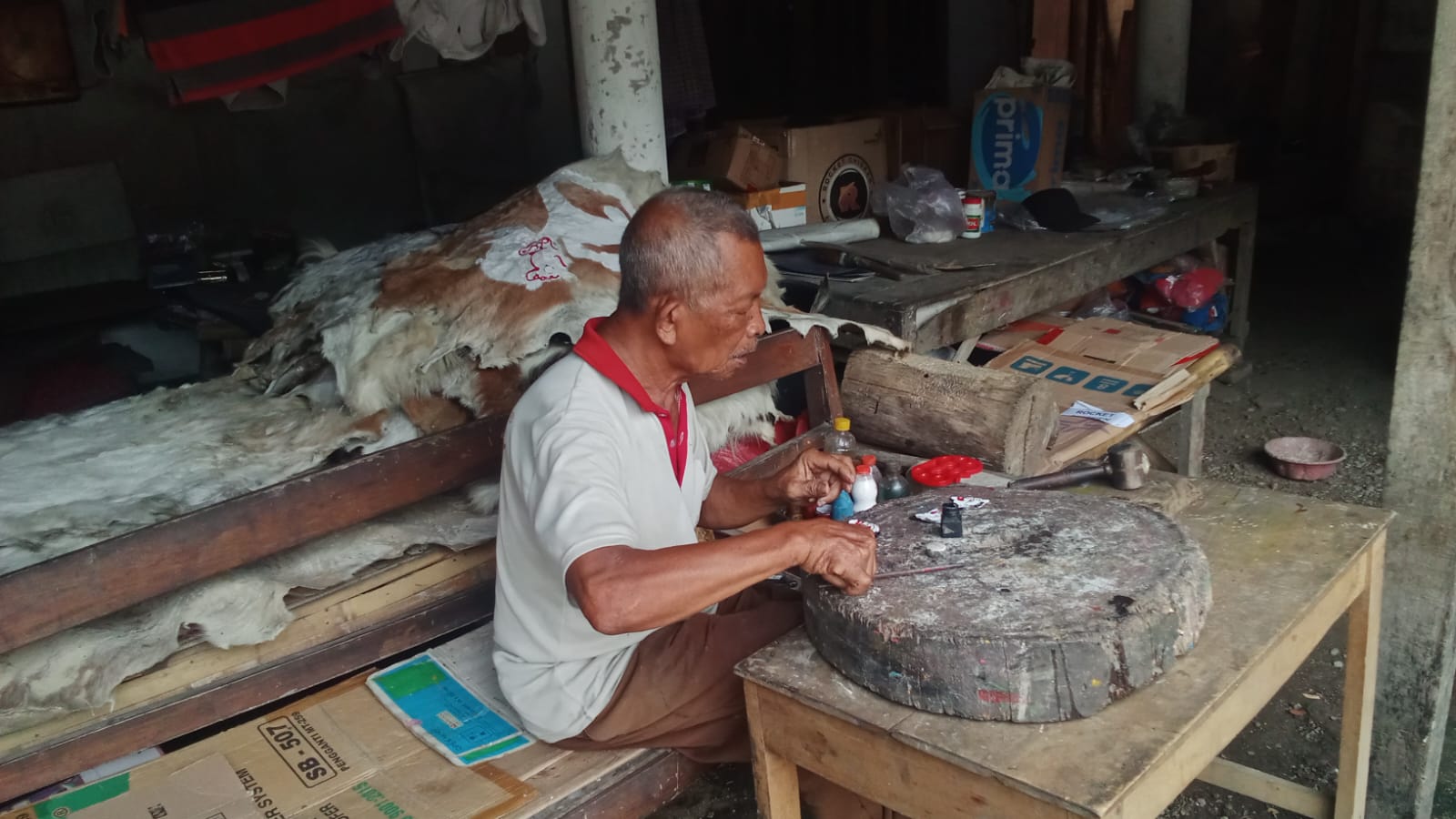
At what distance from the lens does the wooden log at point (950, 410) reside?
3.43 m

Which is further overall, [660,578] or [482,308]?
[482,308]

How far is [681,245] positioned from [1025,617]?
3.01 ft

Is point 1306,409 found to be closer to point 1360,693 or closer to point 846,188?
point 846,188

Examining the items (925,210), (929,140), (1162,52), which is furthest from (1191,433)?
(1162,52)

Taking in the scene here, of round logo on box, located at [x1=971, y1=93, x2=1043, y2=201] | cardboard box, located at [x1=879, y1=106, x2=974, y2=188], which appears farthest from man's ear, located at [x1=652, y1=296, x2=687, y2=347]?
round logo on box, located at [x1=971, y1=93, x2=1043, y2=201]

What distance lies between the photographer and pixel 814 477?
2.57 metres

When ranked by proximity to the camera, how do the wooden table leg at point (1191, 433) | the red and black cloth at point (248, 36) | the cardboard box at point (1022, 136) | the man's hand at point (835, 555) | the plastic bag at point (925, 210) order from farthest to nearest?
1. the cardboard box at point (1022, 136)
2. the plastic bag at point (925, 210)
3. the wooden table leg at point (1191, 433)
4. the red and black cloth at point (248, 36)
5. the man's hand at point (835, 555)

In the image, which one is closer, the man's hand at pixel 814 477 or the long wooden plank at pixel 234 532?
the long wooden plank at pixel 234 532

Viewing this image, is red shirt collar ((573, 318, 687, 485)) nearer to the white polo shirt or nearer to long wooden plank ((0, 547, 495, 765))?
the white polo shirt

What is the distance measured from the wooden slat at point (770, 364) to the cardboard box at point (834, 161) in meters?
2.28

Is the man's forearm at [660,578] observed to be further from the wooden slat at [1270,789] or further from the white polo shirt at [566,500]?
the wooden slat at [1270,789]

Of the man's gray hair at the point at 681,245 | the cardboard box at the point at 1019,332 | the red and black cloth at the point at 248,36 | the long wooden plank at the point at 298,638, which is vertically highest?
the red and black cloth at the point at 248,36

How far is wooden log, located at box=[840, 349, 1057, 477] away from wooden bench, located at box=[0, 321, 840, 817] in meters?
0.71

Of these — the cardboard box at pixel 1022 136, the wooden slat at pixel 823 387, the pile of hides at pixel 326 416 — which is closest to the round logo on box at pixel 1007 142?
the cardboard box at pixel 1022 136
